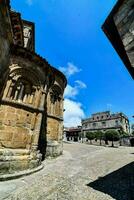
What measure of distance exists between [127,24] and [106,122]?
4625 centimetres

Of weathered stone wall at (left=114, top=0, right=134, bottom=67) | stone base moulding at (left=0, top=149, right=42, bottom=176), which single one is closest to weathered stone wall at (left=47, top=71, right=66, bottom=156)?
stone base moulding at (left=0, top=149, right=42, bottom=176)

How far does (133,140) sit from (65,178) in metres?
33.1

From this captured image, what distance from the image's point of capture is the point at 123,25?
9.82 ft

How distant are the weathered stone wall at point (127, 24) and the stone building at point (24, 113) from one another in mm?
3448

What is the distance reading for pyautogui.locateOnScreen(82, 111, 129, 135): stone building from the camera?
140 ft

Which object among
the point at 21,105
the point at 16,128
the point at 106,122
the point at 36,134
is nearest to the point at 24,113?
the point at 21,105

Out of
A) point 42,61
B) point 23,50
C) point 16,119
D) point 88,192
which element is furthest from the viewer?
point 42,61

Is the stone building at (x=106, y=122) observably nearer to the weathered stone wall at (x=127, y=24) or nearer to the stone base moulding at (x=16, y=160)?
the stone base moulding at (x=16, y=160)

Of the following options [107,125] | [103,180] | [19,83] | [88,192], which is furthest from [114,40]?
[107,125]

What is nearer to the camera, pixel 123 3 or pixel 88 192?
pixel 123 3

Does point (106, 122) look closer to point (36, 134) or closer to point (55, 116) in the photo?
point (55, 116)

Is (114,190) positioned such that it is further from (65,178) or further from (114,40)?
(114,40)

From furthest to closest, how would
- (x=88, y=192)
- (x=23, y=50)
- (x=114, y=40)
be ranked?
(x=23, y=50) < (x=88, y=192) < (x=114, y=40)

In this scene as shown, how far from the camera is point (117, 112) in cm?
4519
